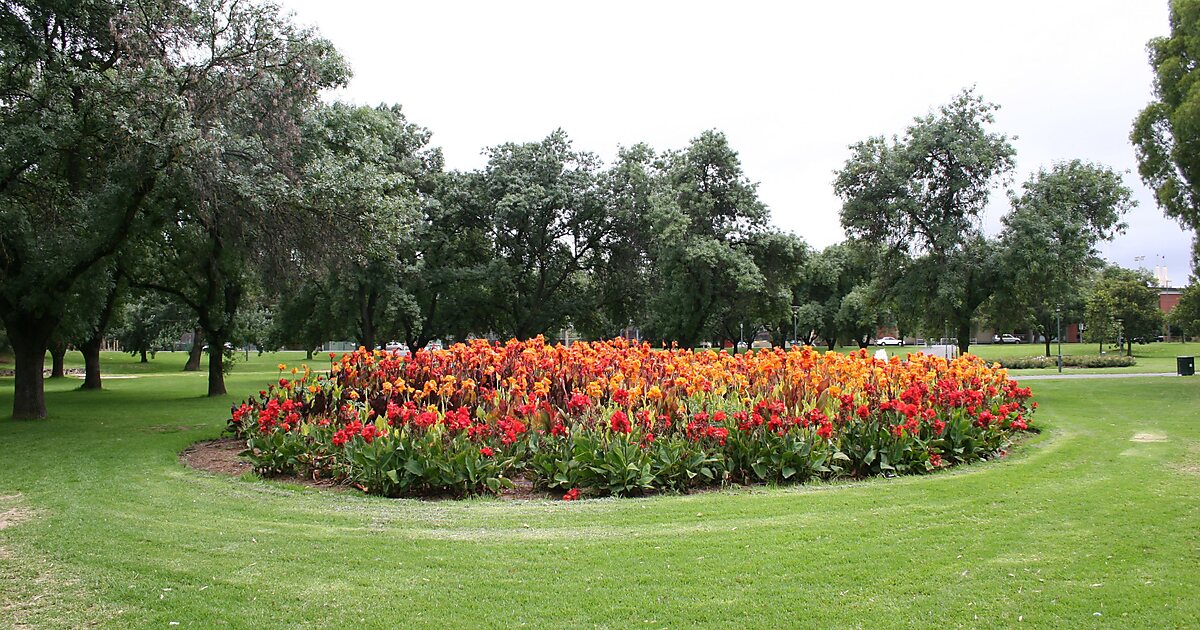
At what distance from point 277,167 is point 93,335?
51.1 ft

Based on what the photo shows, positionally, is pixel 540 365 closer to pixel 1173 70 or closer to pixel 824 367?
pixel 824 367

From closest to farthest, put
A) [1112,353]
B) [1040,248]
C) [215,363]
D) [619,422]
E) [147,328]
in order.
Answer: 1. [619,422]
2. [1040,248]
3. [215,363]
4. [147,328]
5. [1112,353]

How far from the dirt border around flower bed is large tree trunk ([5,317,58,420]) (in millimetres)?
5749

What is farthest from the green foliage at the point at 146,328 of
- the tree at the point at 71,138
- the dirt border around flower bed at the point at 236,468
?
the dirt border around flower bed at the point at 236,468

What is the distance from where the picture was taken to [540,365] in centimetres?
1187

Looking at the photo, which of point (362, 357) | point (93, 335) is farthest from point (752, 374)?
point (93, 335)

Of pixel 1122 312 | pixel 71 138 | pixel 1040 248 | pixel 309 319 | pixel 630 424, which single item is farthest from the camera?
pixel 1122 312

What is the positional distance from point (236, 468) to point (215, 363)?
15.0m

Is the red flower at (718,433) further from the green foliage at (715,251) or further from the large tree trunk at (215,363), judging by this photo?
the green foliage at (715,251)

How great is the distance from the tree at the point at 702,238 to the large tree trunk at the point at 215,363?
48.9 feet

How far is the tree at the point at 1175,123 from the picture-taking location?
1827 centimetres

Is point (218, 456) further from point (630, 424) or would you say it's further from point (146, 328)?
point (146, 328)

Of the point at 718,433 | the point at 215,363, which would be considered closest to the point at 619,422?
the point at 718,433

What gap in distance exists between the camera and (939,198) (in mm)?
22953
